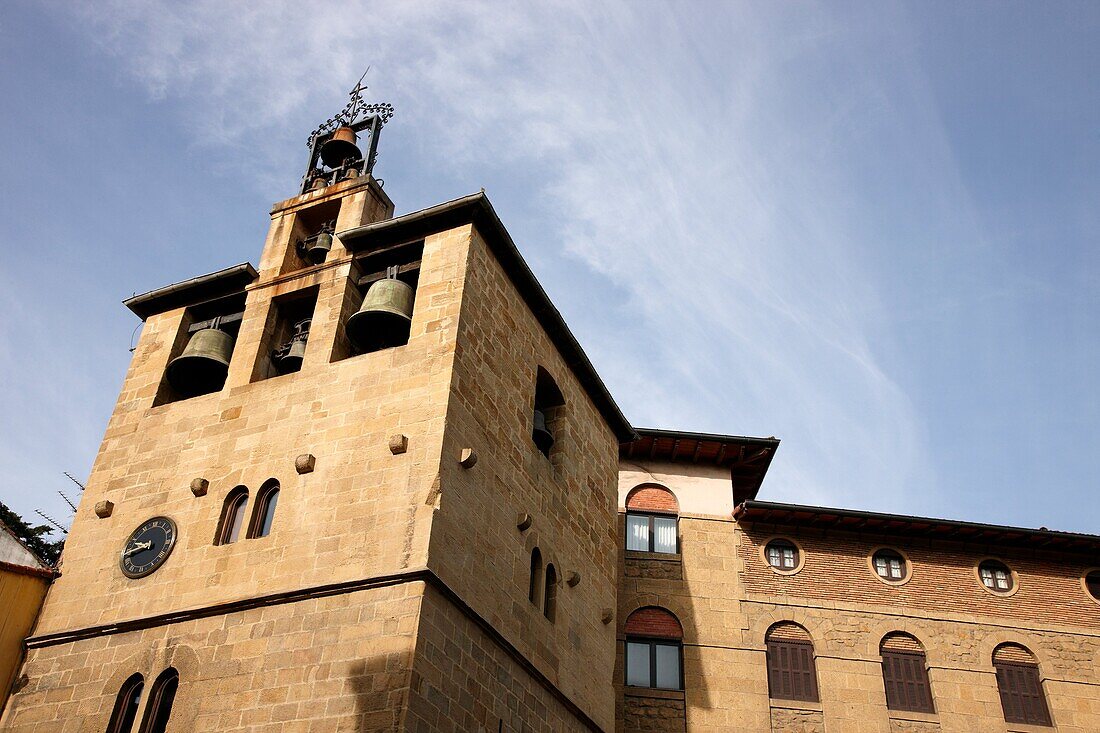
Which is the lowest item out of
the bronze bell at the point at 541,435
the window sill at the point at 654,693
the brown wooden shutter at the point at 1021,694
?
the window sill at the point at 654,693

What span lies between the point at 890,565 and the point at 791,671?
3599 mm

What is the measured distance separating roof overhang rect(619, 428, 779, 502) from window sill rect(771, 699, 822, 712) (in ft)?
18.3

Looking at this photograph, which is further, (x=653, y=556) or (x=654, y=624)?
(x=653, y=556)

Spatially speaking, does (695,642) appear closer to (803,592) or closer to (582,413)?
(803,592)

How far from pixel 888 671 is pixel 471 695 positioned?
11826 mm

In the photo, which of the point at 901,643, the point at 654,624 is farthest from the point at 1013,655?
the point at 654,624

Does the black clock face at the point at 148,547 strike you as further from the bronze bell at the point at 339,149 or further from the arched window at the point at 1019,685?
the arched window at the point at 1019,685

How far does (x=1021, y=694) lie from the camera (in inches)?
915

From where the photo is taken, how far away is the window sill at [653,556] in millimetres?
24844

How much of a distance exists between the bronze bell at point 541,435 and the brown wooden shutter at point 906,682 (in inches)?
355

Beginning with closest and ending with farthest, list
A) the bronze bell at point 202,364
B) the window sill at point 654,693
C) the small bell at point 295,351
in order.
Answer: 1. the small bell at point 295,351
2. the bronze bell at point 202,364
3. the window sill at point 654,693

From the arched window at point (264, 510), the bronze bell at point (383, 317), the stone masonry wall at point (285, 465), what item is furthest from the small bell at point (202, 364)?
the arched window at point (264, 510)

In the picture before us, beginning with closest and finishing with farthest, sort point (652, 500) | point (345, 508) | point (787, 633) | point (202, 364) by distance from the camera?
point (345, 508), point (202, 364), point (787, 633), point (652, 500)

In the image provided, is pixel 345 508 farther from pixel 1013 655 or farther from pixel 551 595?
pixel 1013 655
